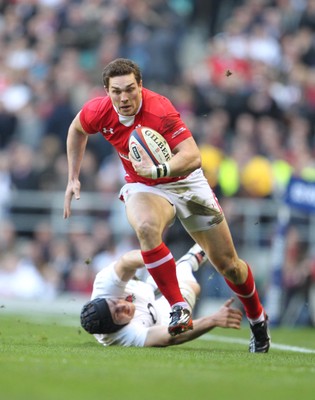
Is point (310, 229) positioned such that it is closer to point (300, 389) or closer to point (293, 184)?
point (293, 184)

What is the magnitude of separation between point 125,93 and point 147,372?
2.66 metres

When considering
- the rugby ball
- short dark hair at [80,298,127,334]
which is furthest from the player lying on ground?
the rugby ball

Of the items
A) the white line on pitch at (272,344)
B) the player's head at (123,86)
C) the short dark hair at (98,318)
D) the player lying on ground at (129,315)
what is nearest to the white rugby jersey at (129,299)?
the player lying on ground at (129,315)

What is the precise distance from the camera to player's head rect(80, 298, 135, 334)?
9688 mm

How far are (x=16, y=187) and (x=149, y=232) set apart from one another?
32.9 ft

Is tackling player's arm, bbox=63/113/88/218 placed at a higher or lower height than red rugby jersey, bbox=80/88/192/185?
lower

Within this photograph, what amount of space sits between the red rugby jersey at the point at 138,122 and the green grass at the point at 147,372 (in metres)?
1.50

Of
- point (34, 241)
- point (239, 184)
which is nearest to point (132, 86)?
point (239, 184)

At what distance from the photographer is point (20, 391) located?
621 centimetres

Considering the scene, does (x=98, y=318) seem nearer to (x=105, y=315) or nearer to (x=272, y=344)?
(x=105, y=315)

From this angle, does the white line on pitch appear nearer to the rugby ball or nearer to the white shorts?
the white shorts

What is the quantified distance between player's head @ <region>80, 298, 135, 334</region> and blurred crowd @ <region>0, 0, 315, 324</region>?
5.72m

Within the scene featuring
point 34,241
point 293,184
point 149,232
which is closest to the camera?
point 149,232

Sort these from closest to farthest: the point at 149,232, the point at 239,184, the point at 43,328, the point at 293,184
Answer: the point at 149,232 < the point at 43,328 < the point at 293,184 < the point at 239,184
